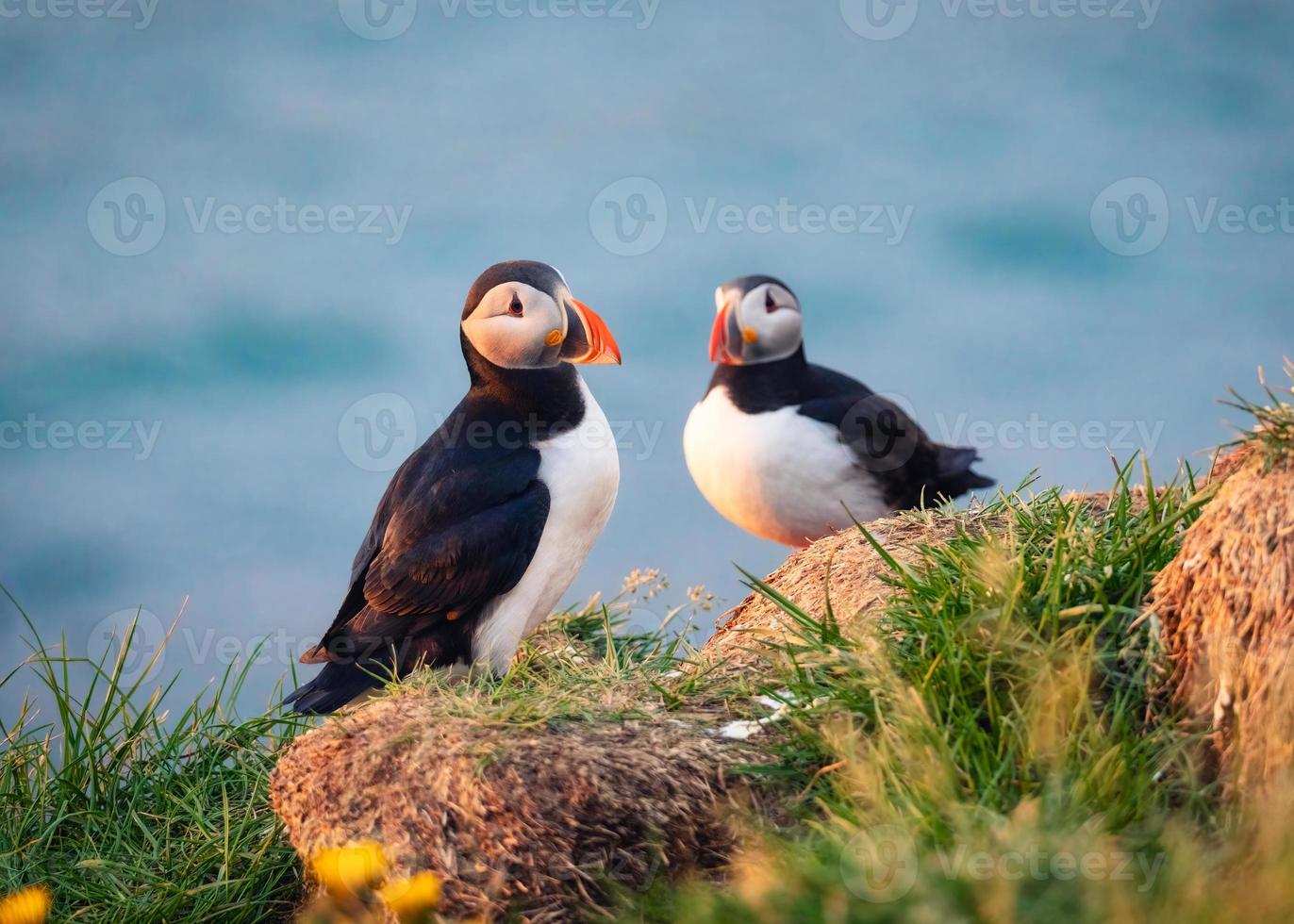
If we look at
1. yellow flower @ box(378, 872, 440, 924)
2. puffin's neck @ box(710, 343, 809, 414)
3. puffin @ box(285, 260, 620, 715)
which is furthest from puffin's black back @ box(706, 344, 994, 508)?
yellow flower @ box(378, 872, 440, 924)

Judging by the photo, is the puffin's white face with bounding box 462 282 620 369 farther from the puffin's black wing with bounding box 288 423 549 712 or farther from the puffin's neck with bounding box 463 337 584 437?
the puffin's black wing with bounding box 288 423 549 712

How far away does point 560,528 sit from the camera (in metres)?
5.21

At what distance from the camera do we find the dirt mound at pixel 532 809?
3521mm

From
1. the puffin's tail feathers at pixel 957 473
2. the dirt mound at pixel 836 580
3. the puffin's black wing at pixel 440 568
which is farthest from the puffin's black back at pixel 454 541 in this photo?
the puffin's tail feathers at pixel 957 473

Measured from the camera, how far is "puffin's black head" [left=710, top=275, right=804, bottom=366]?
746cm

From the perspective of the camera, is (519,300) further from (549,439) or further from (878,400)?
(878,400)

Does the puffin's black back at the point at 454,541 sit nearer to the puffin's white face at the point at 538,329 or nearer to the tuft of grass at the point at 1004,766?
the puffin's white face at the point at 538,329

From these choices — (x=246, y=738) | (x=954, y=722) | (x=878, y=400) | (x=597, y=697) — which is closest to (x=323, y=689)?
(x=246, y=738)

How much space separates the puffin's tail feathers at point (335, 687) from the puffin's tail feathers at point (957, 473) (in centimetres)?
391

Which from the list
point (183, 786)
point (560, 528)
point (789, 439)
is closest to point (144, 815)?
point (183, 786)

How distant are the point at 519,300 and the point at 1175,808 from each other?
322 cm

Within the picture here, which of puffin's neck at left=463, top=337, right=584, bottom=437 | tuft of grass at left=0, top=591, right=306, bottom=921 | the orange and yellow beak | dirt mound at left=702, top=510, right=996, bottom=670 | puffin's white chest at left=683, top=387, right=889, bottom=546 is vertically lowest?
tuft of grass at left=0, top=591, right=306, bottom=921

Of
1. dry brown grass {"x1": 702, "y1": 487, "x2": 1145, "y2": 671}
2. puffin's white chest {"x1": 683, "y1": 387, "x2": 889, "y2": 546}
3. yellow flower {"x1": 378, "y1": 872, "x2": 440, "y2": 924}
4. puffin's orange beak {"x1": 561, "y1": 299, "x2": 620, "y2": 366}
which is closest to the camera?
yellow flower {"x1": 378, "y1": 872, "x2": 440, "y2": 924}

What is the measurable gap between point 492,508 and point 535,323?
805mm
